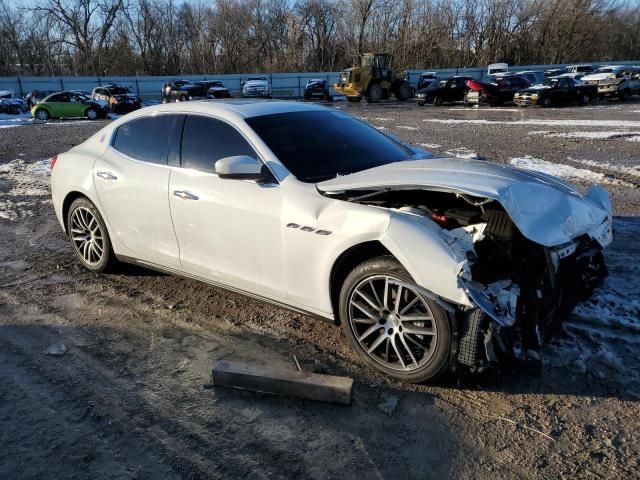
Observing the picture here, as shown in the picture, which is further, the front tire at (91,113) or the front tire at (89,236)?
the front tire at (91,113)

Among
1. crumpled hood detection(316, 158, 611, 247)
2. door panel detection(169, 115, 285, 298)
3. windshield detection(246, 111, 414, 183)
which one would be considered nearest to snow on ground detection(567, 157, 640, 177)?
crumpled hood detection(316, 158, 611, 247)

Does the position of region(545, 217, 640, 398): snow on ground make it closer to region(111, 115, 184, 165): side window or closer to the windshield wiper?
the windshield wiper

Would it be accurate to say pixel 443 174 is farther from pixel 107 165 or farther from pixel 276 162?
pixel 107 165

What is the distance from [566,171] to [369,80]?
25332mm

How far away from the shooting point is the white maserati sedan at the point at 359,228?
2.91 m

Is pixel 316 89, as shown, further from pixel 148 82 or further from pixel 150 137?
pixel 150 137

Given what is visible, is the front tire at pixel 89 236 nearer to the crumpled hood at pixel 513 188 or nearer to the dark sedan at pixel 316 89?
the crumpled hood at pixel 513 188

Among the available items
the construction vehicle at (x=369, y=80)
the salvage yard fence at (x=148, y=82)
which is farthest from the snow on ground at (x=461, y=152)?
the salvage yard fence at (x=148, y=82)

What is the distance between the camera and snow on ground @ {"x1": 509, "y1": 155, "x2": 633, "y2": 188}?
814 cm

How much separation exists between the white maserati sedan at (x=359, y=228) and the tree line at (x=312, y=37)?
56.0 m

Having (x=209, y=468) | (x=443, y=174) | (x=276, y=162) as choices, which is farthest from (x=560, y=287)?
(x=209, y=468)

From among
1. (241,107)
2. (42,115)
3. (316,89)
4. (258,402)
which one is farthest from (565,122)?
(42,115)

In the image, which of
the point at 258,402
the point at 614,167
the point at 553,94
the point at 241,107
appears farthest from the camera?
the point at 553,94

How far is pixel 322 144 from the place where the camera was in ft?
13.3
